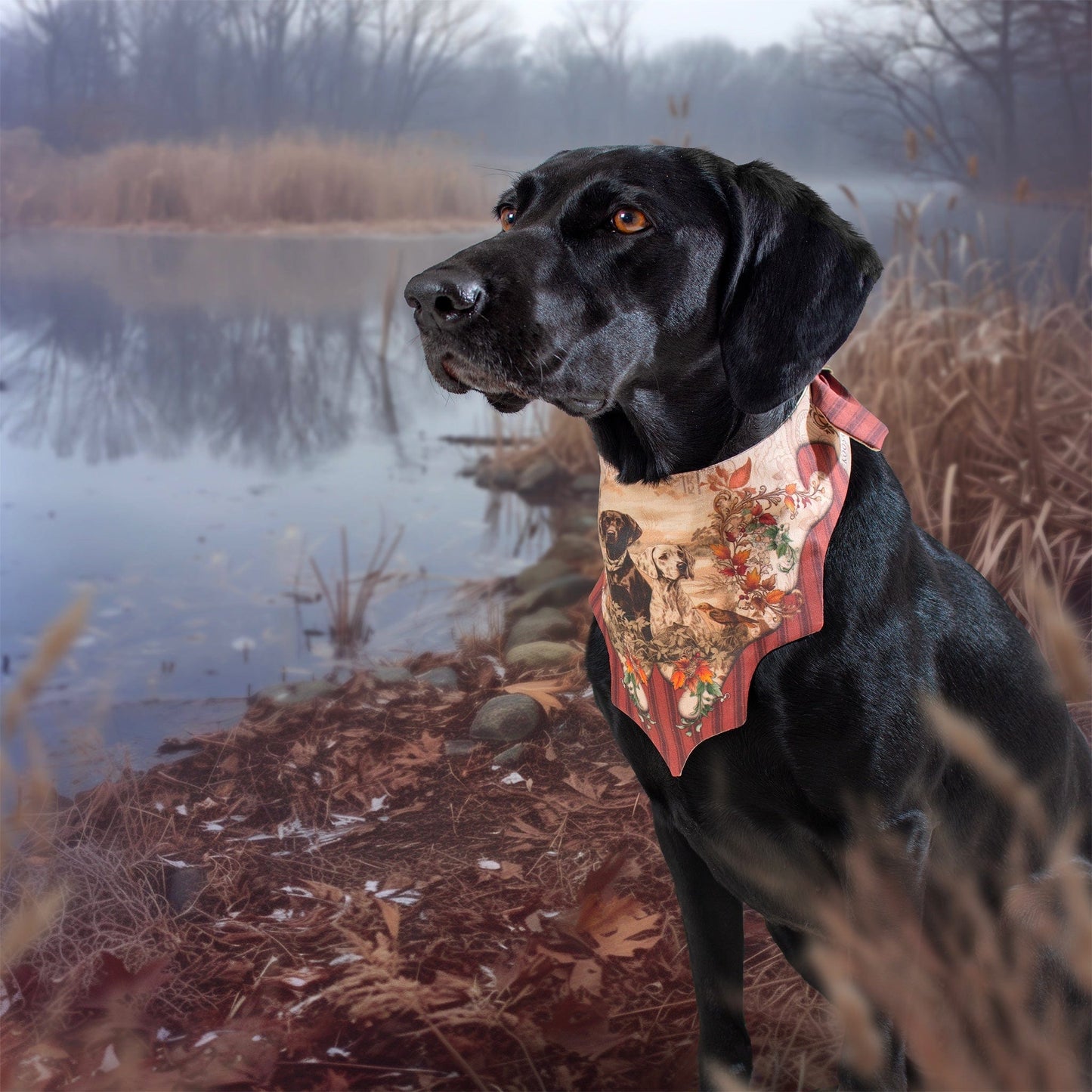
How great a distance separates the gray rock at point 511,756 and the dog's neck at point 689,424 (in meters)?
1.30

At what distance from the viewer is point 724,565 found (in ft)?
4.88

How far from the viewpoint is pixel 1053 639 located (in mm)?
864

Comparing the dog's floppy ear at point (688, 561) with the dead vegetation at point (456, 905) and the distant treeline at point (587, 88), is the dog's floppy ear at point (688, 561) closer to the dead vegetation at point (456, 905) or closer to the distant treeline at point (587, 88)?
the dead vegetation at point (456, 905)

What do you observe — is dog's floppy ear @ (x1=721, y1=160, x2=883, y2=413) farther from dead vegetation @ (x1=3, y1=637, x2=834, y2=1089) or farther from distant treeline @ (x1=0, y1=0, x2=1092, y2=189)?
distant treeline @ (x1=0, y1=0, x2=1092, y2=189)

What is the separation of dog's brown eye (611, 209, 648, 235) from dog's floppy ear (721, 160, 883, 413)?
12cm

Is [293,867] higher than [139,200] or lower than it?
lower

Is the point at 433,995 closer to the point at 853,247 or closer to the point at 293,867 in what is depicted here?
the point at 293,867

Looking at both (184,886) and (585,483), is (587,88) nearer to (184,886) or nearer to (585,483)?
(585,483)

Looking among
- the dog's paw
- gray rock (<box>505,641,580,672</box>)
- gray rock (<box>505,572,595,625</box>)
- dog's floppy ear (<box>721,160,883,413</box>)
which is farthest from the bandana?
gray rock (<box>505,572,595,625</box>)

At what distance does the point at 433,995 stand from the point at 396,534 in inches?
59.9

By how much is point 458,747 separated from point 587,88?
211cm

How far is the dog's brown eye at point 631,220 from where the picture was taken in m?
1.39

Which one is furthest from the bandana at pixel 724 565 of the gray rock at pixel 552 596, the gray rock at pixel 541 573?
the gray rock at pixel 541 573

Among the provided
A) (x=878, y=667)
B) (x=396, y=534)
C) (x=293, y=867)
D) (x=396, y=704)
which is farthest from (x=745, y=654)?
(x=396, y=534)
